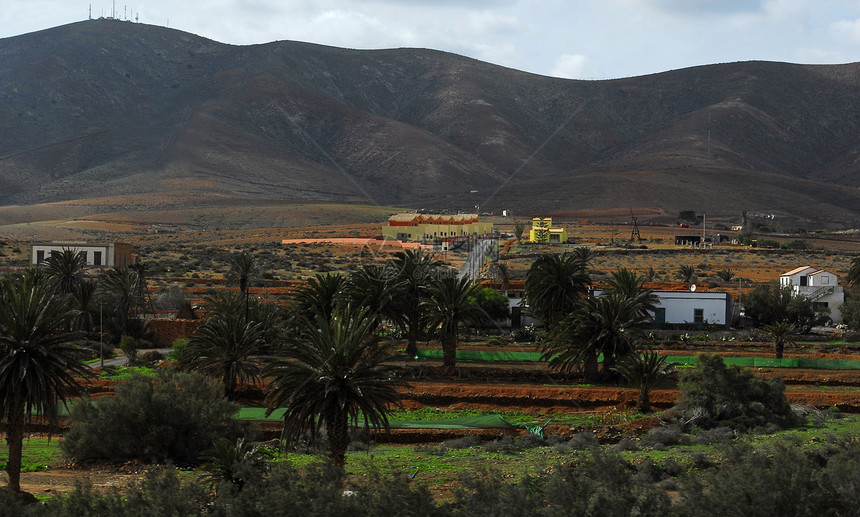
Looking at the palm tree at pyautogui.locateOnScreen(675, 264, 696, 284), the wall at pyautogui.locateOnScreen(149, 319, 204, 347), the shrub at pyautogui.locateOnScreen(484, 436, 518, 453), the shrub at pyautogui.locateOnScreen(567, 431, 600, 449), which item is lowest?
the shrub at pyautogui.locateOnScreen(484, 436, 518, 453)

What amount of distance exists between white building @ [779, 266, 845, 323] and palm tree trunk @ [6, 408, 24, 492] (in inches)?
1820

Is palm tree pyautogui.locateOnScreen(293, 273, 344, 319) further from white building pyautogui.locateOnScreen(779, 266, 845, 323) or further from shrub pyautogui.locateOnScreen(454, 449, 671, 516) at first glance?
white building pyautogui.locateOnScreen(779, 266, 845, 323)

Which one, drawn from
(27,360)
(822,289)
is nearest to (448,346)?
(27,360)

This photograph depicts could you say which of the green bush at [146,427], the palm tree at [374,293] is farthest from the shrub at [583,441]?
the palm tree at [374,293]

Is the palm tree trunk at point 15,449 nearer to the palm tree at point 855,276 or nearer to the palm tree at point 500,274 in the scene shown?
the palm tree at point 500,274

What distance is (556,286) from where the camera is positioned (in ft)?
146

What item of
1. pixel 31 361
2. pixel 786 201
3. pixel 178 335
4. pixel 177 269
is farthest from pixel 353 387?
pixel 786 201

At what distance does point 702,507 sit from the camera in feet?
57.7

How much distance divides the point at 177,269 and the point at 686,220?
3728 inches

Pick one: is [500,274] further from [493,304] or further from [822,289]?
[822,289]

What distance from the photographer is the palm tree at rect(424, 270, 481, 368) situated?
40156 mm

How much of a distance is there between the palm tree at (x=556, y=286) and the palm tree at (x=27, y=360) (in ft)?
82.1

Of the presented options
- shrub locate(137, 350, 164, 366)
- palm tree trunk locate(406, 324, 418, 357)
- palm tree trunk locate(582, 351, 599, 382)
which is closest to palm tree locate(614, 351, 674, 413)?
palm tree trunk locate(582, 351, 599, 382)

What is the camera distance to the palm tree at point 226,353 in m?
34.5
